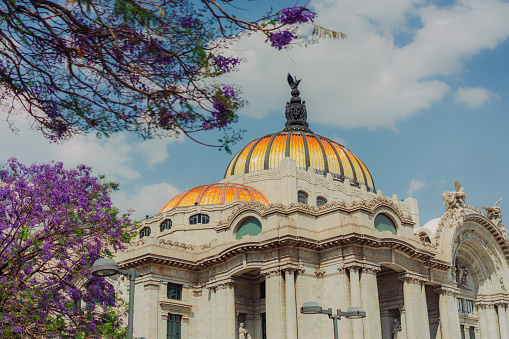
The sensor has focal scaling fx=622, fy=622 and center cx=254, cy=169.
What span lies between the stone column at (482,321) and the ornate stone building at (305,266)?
0.09 meters

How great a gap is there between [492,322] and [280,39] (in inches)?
2107

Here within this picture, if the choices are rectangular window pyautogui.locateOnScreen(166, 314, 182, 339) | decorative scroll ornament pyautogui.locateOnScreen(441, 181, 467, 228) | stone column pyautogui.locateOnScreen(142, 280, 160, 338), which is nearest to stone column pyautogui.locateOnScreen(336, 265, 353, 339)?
rectangular window pyautogui.locateOnScreen(166, 314, 182, 339)

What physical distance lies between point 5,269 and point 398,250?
29.4 meters

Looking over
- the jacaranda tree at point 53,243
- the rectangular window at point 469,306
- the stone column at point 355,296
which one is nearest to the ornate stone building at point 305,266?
the stone column at point 355,296

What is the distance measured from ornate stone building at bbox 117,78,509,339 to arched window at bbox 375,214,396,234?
0.31 feet

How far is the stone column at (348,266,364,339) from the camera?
41.2m

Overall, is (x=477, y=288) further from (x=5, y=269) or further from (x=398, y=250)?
(x=5, y=269)

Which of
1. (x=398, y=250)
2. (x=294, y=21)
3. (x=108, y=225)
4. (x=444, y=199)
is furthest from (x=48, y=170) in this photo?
(x=444, y=199)

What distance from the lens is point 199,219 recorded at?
55125 mm

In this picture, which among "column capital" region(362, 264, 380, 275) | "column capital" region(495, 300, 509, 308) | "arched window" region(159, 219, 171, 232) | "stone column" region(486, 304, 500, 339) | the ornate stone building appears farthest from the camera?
"column capital" region(495, 300, 509, 308)

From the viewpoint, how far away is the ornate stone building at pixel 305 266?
43312mm

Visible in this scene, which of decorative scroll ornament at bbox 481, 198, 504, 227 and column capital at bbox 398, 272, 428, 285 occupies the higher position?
decorative scroll ornament at bbox 481, 198, 504, 227

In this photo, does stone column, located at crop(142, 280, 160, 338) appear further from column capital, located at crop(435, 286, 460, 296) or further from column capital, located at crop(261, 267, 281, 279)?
column capital, located at crop(435, 286, 460, 296)

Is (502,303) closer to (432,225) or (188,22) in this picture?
(432,225)
